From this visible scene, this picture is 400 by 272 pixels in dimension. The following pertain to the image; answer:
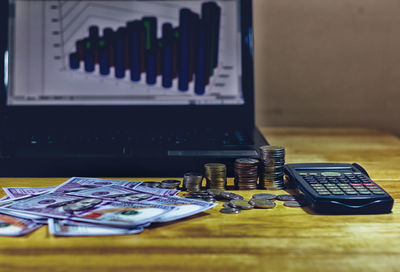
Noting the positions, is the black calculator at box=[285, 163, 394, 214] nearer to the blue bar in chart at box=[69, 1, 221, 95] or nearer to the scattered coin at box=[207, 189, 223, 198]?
the scattered coin at box=[207, 189, 223, 198]

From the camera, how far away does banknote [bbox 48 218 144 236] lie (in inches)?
24.5

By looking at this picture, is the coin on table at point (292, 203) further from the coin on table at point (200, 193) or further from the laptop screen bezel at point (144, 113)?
the laptop screen bezel at point (144, 113)

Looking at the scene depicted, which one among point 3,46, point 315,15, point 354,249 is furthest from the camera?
point 315,15

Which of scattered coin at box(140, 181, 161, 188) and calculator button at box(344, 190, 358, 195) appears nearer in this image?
calculator button at box(344, 190, 358, 195)

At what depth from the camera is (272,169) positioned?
0.86 metres

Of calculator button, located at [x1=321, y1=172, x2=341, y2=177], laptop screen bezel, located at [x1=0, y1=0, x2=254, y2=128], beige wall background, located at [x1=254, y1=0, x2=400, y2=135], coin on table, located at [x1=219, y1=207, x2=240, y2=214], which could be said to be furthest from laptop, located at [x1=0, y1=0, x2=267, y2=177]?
coin on table, located at [x1=219, y1=207, x2=240, y2=214]

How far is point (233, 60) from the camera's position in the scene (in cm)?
128

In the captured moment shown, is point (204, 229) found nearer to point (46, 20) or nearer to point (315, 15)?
point (46, 20)

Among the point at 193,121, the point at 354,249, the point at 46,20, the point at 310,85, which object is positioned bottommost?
the point at 354,249

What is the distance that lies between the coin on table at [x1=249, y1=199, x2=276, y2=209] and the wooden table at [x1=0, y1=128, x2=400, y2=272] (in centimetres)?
1

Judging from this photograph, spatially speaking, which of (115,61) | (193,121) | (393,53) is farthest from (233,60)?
(393,53)

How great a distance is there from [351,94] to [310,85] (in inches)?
5.4

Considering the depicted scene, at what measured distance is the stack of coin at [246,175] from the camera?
2.80 feet

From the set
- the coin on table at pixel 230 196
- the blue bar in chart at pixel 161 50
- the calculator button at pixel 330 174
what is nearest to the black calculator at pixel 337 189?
the calculator button at pixel 330 174
